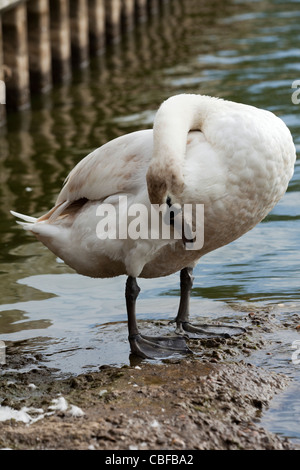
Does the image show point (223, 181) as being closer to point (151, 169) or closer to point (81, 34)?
point (151, 169)

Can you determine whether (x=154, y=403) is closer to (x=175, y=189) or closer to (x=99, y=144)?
(x=175, y=189)

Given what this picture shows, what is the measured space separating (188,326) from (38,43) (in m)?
10.8

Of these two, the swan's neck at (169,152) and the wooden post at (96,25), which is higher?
the swan's neck at (169,152)

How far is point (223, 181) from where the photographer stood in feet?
18.8

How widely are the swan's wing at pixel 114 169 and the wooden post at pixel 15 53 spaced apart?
350 inches

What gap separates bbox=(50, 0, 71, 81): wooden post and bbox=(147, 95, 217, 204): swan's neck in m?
12.4

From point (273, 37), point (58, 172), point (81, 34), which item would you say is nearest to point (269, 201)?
point (58, 172)

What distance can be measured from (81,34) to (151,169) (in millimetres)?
14247

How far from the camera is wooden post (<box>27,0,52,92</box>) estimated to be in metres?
16.4

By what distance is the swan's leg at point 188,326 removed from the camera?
21.7 feet

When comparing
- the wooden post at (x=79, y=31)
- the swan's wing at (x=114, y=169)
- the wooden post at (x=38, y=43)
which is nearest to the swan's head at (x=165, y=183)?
the swan's wing at (x=114, y=169)

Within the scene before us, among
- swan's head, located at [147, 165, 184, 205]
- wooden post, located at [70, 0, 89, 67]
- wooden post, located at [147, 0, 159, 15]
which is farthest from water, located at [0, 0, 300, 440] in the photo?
wooden post, located at [147, 0, 159, 15]

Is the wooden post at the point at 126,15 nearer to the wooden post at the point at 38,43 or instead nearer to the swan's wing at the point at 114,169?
the wooden post at the point at 38,43

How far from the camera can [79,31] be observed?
62.7 feet
